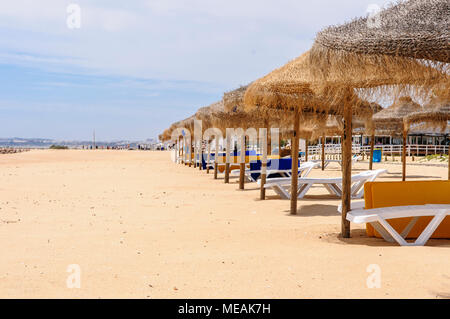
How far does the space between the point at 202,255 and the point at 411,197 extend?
2490mm

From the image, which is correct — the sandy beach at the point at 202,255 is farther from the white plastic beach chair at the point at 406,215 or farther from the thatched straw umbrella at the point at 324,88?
the thatched straw umbrella at the point at 324,88

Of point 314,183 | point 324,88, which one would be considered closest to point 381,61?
point 324,88

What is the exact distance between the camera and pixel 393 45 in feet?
10.9

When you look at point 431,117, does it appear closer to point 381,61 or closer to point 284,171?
point 284,171

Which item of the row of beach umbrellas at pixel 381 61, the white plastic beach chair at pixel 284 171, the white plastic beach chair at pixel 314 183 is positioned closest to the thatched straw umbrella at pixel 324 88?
the row of beach umbrellas at pixel 381 61

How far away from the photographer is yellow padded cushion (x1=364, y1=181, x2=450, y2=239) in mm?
5215

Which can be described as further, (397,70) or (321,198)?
(321,198)

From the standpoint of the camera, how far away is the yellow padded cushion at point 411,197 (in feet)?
17.1

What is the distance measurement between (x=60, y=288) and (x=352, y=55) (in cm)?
290

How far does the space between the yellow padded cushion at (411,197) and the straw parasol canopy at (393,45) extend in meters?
1.43

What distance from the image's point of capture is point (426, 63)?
348cm

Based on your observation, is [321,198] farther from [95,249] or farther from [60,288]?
[60,288]
